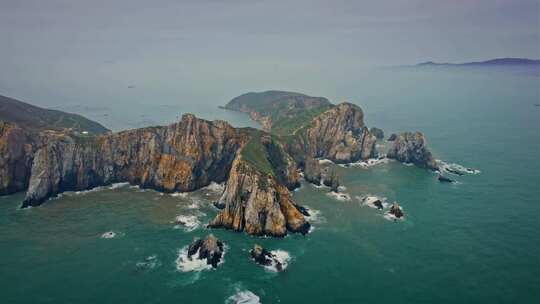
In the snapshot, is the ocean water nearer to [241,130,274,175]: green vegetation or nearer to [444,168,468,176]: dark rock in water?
[444,168,468,176]: dark rock in water

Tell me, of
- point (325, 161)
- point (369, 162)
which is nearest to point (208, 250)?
point (325, 161)

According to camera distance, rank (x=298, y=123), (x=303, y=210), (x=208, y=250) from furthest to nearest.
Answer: (x=298, y=123) < (x=303, y=210) < (x=208, y=250)

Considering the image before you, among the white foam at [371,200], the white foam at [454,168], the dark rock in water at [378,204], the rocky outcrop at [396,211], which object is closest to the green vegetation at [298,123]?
the white foam at [454,168]

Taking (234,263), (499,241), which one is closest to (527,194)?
(499,241)

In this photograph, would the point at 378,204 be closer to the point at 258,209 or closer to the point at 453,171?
the point at 258,209

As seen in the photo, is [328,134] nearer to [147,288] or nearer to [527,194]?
[527,194]

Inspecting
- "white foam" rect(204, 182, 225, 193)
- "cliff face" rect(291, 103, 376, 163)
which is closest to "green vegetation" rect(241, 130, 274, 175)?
"white foam" rect(204, 182, 225, 193)
